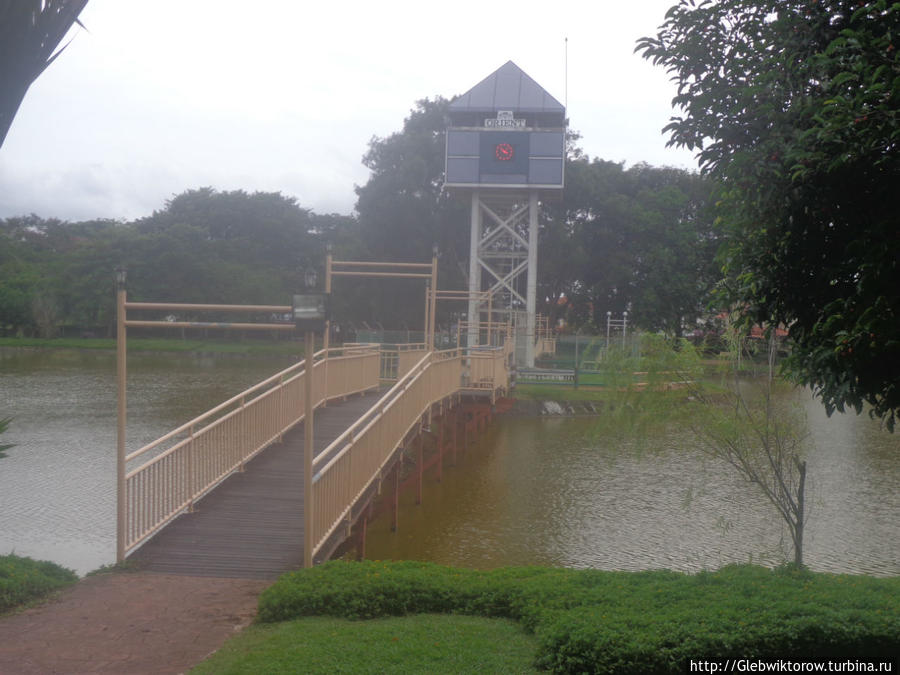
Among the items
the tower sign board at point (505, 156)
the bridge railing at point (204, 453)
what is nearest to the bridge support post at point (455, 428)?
the bridge railing at point (204, 453)

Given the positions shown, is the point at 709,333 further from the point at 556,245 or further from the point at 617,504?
the point at 556,245

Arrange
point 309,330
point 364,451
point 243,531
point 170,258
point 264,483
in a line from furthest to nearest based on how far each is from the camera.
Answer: point 170,258
point 264,483
point 364,451
point 243,531
point 309,330

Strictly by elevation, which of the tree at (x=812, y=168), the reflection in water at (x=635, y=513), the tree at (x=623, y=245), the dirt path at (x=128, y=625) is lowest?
the reflection in water at (x=635, y=513)

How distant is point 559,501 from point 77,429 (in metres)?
13.4

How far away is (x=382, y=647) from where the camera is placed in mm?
5188

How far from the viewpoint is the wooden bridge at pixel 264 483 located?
7.72 metres

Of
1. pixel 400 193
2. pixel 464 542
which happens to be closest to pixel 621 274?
pixel 400 193

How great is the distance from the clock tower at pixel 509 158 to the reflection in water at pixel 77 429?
40.5 ft

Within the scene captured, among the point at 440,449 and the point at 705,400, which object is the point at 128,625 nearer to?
the point at 705,400

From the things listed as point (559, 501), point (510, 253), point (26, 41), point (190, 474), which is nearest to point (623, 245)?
point (510, 253)

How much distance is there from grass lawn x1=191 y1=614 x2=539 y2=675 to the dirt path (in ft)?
1.28

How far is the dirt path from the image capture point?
17.1 feet

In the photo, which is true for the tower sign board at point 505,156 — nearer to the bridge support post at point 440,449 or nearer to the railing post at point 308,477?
the bridge support post at point 440,449

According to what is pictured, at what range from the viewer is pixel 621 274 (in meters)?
43.6
